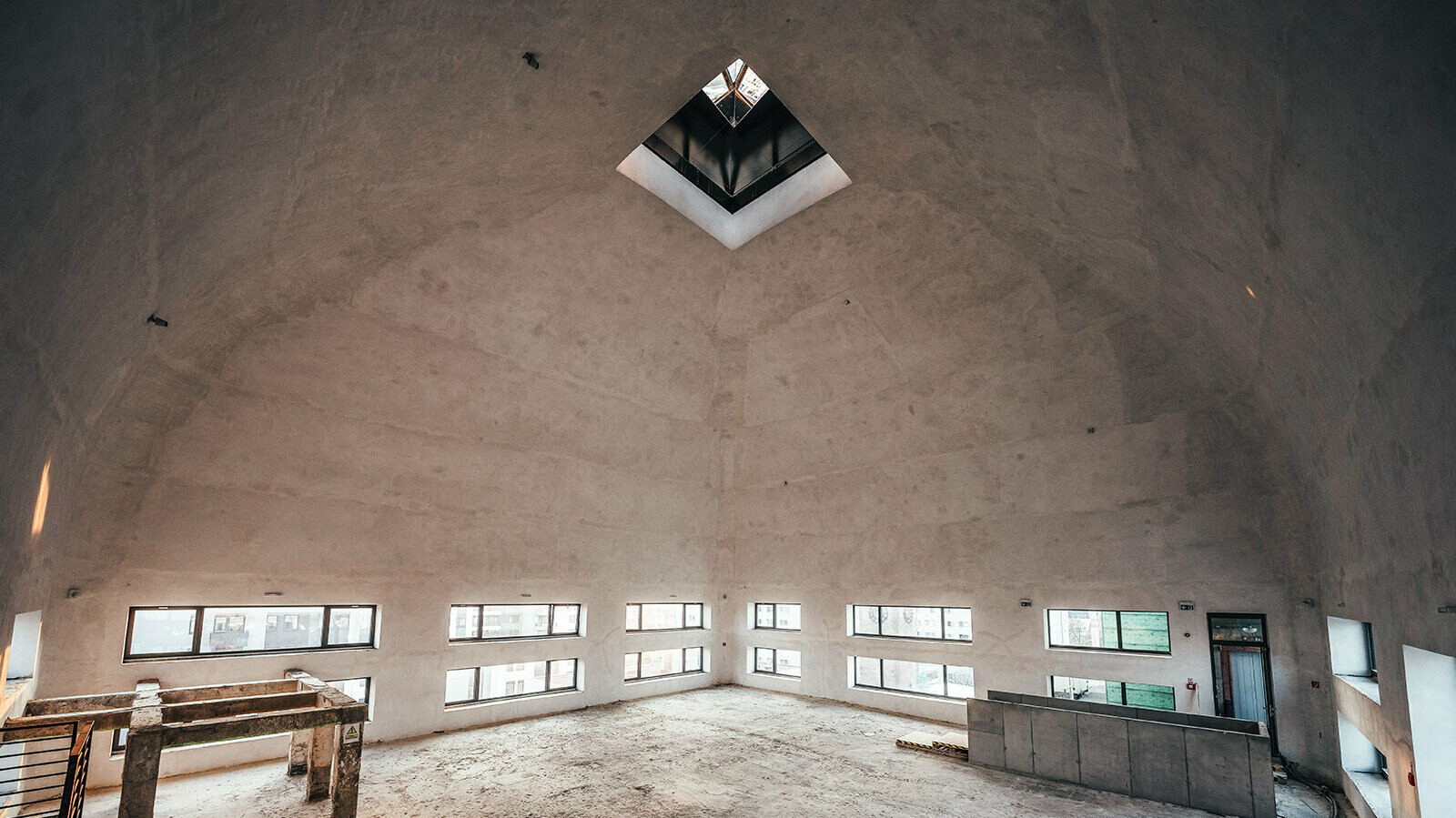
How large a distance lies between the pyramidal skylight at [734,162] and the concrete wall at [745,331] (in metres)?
0.56

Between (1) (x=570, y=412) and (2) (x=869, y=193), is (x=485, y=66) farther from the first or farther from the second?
(1) (x=570, y=412)

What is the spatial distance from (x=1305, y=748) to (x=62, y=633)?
741 inches

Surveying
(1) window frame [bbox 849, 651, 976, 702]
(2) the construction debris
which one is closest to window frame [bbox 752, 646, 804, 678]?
(1) window frame [bbox 849, 651, 976, 702]

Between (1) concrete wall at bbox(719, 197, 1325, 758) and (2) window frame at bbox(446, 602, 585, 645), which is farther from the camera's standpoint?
(2) window frame at bbox(446, 602, 585, 645)

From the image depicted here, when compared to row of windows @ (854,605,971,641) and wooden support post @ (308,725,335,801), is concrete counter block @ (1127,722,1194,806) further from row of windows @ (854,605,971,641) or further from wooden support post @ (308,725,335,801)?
wooden support post @ (308,725,335,801)

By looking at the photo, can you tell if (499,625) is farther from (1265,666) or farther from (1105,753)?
(1265,666)

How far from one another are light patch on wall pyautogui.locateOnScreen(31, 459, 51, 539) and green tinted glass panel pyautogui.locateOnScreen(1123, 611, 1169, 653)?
627 inches

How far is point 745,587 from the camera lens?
19.2 metres

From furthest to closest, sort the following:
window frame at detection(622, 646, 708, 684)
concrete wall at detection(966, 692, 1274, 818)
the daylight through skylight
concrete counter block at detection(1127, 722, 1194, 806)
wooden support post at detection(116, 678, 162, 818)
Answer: window frame at detection(622, 646, 708, 684) < the daylight through skylight < concrete counter block at detection(1127, 722, 1194, 806) < concrete wall at detection(966, 692, 1274, 818) < wooden support post at detection(116, 678, 162, 818)

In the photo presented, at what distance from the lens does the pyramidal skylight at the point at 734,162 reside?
13625 millimetres

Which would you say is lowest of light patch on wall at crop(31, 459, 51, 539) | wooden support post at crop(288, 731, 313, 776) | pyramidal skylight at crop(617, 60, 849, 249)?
wooden support post at crop(288, 731, 313, 776)

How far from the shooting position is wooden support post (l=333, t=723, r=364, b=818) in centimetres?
820

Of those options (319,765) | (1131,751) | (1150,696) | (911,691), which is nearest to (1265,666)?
(1150,696)

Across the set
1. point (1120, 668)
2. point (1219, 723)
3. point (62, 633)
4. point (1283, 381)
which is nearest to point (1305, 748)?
point (1219, 723)
